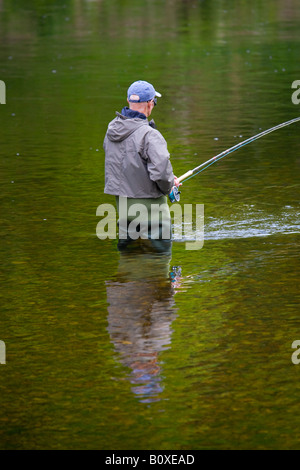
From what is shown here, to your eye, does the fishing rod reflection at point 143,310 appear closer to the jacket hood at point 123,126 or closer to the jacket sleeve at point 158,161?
the jacket sleeve at point 158,161

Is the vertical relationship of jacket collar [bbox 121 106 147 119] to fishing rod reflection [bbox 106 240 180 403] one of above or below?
above

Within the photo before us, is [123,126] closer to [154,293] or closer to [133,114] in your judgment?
[133,114]

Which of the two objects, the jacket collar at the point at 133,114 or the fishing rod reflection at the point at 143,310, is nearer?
the fishing rod reflection at the point at 143,310

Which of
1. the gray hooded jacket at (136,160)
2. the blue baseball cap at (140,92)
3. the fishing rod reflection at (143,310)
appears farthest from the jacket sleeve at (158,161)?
the fishing rod reflection at (143,310)

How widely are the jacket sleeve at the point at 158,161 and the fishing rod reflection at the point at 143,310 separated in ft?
2.00

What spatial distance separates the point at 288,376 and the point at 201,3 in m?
33.8

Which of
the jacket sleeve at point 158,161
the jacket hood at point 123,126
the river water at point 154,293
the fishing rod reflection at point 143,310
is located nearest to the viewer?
the river water at point 154,293

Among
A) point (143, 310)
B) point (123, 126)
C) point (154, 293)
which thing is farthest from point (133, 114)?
point (143, 310)

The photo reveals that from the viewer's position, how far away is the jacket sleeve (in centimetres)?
800

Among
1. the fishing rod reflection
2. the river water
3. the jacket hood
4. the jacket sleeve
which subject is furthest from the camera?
the jacket hood

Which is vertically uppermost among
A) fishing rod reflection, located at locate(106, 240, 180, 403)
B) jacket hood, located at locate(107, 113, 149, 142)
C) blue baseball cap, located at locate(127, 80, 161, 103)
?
blue baseball cap, located at locate(127, 80, 161, 103)

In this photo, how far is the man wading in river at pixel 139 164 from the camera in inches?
317

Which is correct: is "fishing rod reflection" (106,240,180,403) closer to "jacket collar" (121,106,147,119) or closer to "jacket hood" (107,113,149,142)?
"jacket hood" (107,113,149,142)

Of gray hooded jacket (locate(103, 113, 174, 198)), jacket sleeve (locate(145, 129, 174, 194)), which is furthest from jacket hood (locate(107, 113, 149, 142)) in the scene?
jacket sleeve (locate(145, 129, 174, 194))
